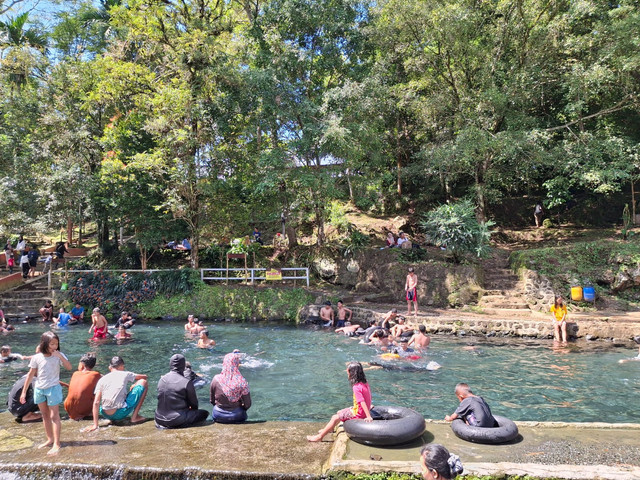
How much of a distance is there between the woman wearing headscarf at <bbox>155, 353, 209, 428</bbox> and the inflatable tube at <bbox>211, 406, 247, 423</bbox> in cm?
34

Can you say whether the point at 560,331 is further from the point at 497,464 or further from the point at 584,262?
the point at 497,464

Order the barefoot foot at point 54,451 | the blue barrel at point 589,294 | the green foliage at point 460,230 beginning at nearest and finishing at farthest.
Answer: the barefoot foot at point 54,451, the blue barrel at point 589,294, the green foliage at point 460,230

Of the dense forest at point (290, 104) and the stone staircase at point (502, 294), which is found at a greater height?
the dense forest at point (290, 104)

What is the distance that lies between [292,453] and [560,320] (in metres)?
11.3

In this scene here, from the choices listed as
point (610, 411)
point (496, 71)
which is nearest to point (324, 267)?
point (496, 71)

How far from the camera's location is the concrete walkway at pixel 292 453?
4934 mm

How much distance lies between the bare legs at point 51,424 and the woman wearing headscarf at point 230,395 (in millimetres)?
2263

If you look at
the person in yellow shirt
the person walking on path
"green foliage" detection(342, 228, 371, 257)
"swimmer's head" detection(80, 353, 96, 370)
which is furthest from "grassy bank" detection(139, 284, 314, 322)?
the person walking on path

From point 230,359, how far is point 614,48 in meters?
21.6

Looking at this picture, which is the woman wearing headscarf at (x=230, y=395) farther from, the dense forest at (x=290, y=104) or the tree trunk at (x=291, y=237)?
the tree trunk at (x=291, y=237)

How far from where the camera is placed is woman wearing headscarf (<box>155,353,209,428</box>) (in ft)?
21.8

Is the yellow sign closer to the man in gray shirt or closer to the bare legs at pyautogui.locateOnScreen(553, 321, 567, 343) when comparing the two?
the bare legs at pyautogui.locateOnScreen(553, 321, 567, 343)

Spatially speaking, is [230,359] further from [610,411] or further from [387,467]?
[610,411]

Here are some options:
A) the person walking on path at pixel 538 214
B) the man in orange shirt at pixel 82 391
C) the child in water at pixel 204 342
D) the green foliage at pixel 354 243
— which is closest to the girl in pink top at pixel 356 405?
the man in orange shirt at pixel 82 391
